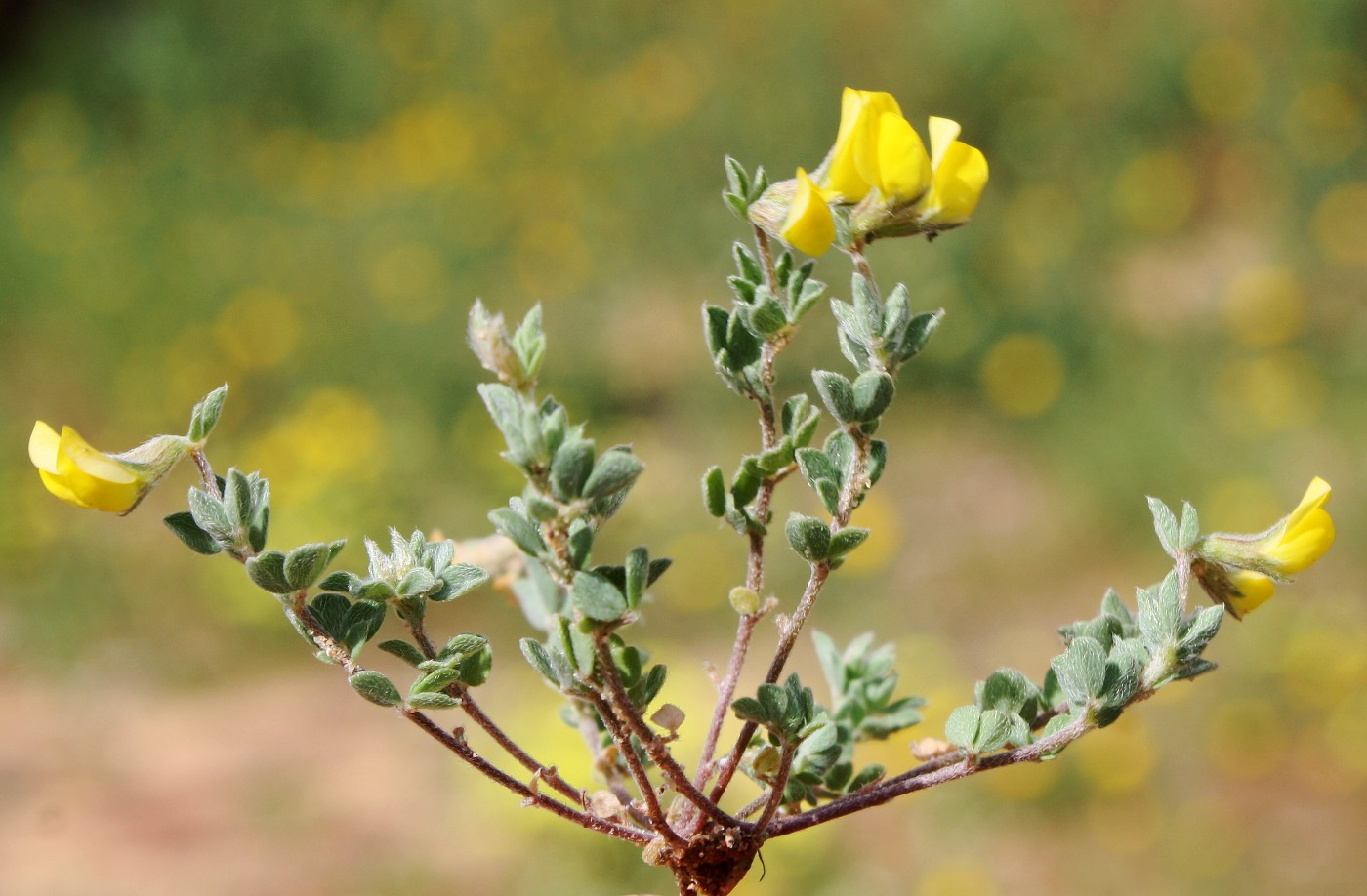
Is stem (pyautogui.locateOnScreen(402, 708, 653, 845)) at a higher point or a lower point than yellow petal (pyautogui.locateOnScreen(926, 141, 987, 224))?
lower

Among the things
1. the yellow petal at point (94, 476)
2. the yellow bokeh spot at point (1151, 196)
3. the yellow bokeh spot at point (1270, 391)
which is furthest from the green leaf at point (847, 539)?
the yellow bokeh spot at point (1151, 196)

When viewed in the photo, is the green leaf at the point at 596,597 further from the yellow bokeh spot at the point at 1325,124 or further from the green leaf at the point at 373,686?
the yellow bokeh spot at the point at 1325,124

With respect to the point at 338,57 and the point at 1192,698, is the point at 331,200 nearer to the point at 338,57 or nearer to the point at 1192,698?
the point at 338,57

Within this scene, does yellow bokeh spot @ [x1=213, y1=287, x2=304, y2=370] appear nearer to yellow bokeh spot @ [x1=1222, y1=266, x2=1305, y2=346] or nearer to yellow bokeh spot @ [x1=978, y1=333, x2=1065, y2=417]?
yellow bokeh spot @ [x1=978, y1=333, x2=1065, y2=417]

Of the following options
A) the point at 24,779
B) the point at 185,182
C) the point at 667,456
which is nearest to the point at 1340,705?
the point at 667,456

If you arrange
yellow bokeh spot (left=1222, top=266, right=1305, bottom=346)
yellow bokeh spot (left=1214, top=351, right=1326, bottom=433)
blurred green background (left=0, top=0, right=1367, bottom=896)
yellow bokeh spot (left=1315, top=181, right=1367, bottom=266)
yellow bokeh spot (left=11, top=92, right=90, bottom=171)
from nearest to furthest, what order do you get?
blurred green background (left=0, top=0, right=1367, bottom=896) < yellow bokeh spot (left=1214, top=351, right=1326, bottom=433) < yellow bokeh spot (left=1222, top=266, right=1305, bottom=346) < yellow bokeh spot (left=1315, top=181, right=1367, bottom=266) < yellow bokeh spot (left=11, top=92, right=90, bottom=171)

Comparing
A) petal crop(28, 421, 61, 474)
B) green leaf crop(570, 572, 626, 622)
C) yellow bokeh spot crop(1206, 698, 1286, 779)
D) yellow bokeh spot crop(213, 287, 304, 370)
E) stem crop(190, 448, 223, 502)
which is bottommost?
green leaf crop(570, 572, 626, 622)

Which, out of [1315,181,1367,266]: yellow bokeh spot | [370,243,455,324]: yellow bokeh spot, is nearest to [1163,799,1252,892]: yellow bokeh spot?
[1315,181,1367,266]: yellow bokeh spot
